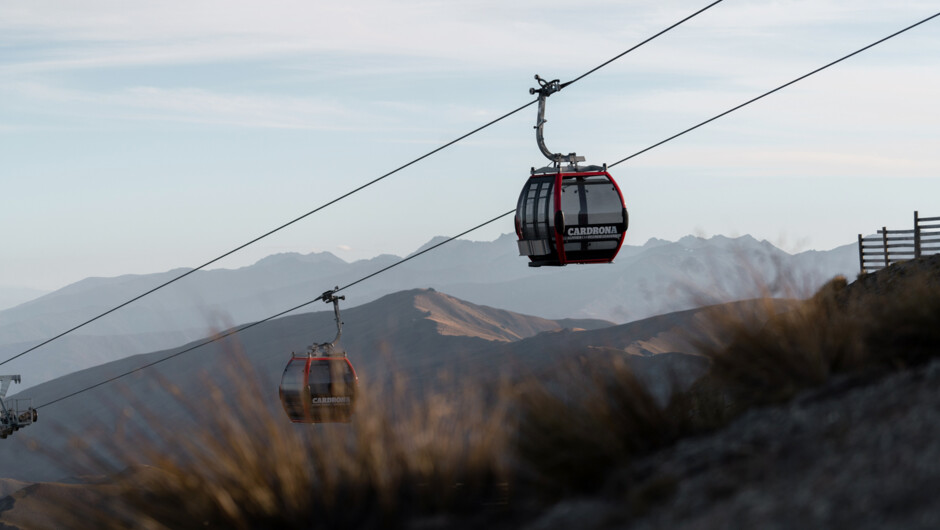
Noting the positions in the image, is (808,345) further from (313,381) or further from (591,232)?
(313,381)

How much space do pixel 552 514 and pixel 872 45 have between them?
12092 mm

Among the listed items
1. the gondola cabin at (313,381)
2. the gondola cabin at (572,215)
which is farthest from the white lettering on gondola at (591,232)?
the gondola cabin at (313,381)

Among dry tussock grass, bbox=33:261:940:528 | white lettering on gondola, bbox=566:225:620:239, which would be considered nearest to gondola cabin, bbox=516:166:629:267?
white lettering on gondola, bbox=566:225:620:239

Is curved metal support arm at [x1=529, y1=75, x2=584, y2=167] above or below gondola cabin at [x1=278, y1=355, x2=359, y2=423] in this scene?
above

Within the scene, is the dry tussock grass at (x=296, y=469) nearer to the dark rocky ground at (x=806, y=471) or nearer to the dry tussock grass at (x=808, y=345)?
the dark rocky ground at (x=806, y=471)

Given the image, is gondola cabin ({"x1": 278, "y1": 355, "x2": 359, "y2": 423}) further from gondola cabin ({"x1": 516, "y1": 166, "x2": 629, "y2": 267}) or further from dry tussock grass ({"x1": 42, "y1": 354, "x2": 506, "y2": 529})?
dry tussock grass ({"x1": 42, "y1": 354, "x2": 506, "y2": 529})

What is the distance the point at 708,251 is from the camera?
8.33m

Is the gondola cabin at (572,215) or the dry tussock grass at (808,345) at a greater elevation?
the gondola cabin at (572,215)

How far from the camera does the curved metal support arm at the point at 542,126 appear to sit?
53.3 feet

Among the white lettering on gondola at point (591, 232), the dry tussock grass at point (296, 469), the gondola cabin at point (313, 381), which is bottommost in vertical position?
the gondola cabin at point (313, 381)

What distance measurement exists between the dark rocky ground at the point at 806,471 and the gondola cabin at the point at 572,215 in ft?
29.8

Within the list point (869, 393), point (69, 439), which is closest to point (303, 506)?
point (69, 439)

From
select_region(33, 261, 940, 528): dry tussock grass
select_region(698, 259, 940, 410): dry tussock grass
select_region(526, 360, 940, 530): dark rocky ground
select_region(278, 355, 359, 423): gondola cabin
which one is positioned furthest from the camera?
select_region(278, 355, 359, 423): gondola cabin

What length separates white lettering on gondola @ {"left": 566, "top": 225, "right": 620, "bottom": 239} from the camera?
15680mm
